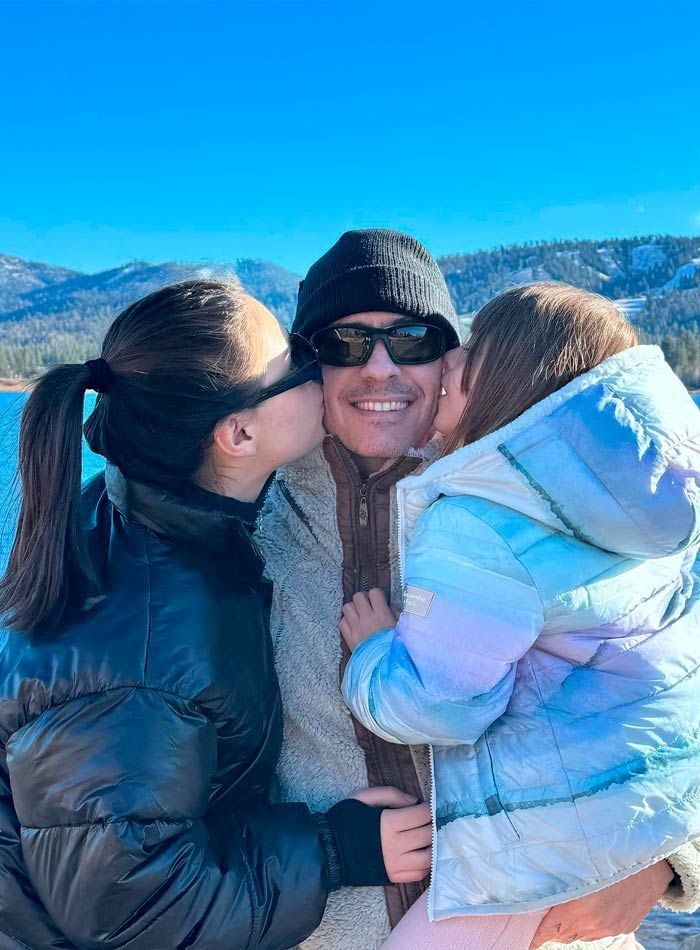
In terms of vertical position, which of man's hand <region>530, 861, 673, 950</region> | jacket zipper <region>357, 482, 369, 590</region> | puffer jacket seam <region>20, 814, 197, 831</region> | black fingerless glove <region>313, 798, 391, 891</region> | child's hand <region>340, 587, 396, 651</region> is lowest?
man's hand <region>530, 861, 673, 950</region>

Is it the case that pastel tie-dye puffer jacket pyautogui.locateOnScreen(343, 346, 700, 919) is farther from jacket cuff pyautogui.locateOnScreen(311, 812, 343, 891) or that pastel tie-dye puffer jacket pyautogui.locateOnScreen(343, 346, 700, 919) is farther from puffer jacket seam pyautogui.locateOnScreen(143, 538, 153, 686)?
puffer jacket seam pyautogui.locateOnScreen(143, 538, 153, 686)

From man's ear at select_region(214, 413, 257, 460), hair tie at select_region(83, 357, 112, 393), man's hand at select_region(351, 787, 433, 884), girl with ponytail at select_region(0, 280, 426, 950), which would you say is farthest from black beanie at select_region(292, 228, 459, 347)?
man's hand at select_region(351, 787, 433, 884)

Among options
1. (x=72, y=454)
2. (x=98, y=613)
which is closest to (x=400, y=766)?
(x=98, y=613)

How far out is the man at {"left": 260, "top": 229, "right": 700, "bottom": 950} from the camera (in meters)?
1.96

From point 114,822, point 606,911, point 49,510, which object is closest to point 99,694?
point 114,822

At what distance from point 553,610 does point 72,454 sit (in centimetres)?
115

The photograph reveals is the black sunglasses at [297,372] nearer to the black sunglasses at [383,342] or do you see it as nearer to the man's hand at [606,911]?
the black sunglasses at [383,342]

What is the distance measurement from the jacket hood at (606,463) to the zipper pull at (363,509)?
0.72m

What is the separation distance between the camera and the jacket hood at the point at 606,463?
60.4 inches

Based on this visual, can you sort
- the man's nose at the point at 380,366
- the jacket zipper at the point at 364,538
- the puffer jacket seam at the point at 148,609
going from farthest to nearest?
1. the man's nose at the point at 380,366
2. the jacket zipper at the point at 364,538
3. the puffer jacket seam at the point at 148,609

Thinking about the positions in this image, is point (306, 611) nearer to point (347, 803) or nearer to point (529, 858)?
point (347, 803)

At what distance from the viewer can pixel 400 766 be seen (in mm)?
2078

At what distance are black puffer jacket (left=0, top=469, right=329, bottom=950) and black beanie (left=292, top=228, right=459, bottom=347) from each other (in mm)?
955

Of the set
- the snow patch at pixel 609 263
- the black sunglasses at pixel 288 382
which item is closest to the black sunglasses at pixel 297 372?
the black sunglasses at pixel 288 382
